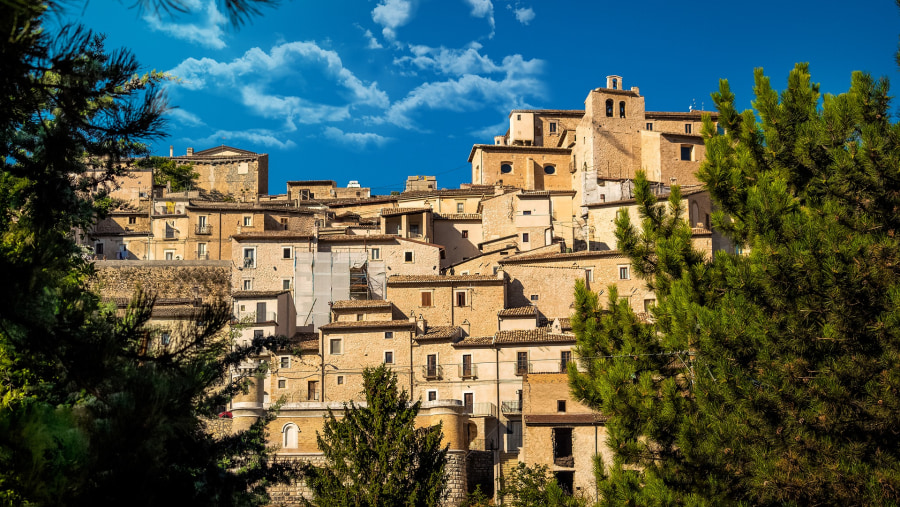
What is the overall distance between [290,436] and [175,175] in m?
49.3

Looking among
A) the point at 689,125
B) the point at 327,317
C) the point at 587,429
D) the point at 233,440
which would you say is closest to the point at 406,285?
the point at 327,317

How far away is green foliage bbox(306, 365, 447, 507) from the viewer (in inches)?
957

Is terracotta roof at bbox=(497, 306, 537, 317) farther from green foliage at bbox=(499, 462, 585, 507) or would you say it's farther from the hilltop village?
green foliage at bbox=(499, 462, 585, 507)

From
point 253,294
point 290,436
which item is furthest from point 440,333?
point 290,436

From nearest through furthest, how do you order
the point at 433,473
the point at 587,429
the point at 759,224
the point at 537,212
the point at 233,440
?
the point at 233,440 → the point at 759,224 → the point at 433,473 → the point at 587,429 → the point at 537,212

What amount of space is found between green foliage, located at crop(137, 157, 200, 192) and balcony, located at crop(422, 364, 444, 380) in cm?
4041

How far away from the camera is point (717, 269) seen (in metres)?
14.7

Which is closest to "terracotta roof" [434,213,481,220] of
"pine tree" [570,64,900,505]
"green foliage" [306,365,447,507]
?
"green foliage" [306,365,447,507]

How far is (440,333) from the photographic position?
4316cm

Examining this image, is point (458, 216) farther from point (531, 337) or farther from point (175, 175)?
point (175, 175)

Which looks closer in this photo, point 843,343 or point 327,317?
point 843,343

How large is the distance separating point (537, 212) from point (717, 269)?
134 feet

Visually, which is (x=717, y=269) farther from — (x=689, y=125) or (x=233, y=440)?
(x=689, y=125)

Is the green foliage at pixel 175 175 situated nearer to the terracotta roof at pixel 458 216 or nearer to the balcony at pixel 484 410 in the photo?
the terracotta roof at pixel 458 216
